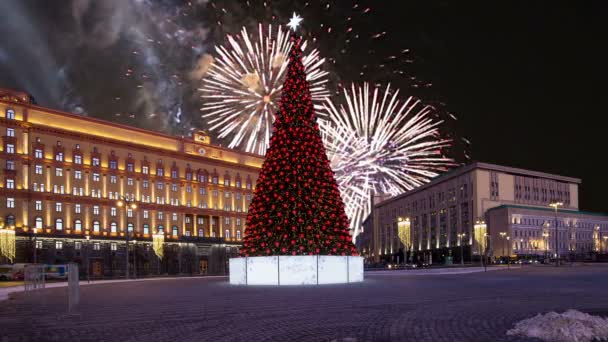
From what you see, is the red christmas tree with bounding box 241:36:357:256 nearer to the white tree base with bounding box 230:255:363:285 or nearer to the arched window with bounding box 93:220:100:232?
the white tree base with bounding box 230:255:363:285

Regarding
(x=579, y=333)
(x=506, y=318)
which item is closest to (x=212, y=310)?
(x=506, y=318)

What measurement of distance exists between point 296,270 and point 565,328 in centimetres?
2029

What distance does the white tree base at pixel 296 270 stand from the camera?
28.9m

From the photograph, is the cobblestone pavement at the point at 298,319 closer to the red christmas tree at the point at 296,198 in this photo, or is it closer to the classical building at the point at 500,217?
the red christmas tree at the point at 296,198

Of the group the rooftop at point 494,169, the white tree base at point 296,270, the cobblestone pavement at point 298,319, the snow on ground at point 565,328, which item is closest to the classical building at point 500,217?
the rooftop at point 494,169

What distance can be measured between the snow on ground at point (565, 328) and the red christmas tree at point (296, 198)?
64.4ft

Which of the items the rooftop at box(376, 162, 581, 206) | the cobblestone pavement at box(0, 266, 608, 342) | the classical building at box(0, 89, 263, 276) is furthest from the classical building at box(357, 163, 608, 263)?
the cobblestone pavement at box(0, 266, 608, 342)

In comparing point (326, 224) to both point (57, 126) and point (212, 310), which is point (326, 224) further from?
point (57, 126)

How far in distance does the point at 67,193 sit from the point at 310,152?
6757 centimetres

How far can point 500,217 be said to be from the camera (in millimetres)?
116125

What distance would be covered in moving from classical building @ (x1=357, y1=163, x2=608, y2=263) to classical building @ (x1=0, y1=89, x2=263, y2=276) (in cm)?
3526

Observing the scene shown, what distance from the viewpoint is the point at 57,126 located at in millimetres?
86375

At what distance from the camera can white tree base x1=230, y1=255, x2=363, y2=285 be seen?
28938mm

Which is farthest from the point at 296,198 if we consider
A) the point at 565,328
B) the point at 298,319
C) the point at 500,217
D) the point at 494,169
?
the point at 494,169
